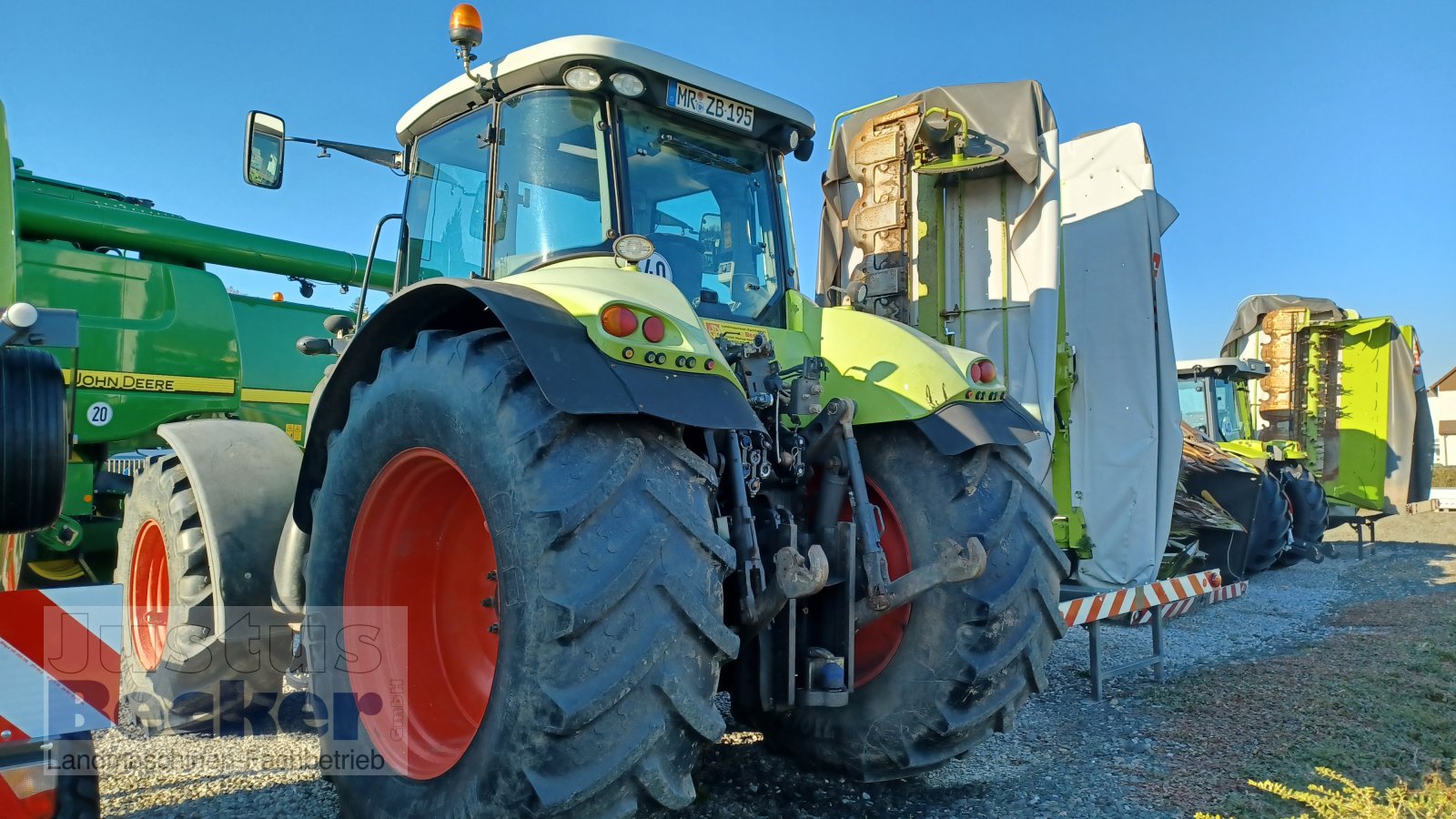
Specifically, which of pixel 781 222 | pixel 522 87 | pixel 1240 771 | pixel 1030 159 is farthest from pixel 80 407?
pixel 1240 771

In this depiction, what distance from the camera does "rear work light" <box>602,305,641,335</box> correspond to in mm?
2205

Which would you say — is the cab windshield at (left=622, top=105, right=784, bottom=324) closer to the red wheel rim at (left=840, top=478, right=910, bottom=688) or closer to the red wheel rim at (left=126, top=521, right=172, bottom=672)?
the red wheel rim at (left=840, top=478, right=910, bottom=688)

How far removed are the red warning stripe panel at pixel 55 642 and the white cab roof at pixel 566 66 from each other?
2020mm

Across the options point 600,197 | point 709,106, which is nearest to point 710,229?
point 709,106

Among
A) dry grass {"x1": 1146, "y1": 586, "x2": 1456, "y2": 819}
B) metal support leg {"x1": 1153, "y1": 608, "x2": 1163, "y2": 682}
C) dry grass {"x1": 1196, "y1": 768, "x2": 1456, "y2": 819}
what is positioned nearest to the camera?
dry grass {"x1": 1196, "y1": 768, "x2": 1456, "y2": 819}

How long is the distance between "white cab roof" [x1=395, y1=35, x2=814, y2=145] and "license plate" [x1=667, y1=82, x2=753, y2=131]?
→ 0.08 ft

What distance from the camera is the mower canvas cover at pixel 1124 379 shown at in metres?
5.54

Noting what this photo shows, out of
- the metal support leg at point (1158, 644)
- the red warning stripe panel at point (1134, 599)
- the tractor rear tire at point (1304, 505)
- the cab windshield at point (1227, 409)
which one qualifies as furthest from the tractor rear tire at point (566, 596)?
the cab windshield at point (1227, 409)

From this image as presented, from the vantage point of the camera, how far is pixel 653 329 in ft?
7.41

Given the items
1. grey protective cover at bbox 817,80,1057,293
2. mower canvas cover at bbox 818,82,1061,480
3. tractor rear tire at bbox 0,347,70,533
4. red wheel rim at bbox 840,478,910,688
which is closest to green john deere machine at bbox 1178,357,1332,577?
mower canvas cover at bbox 818,82,1061,480

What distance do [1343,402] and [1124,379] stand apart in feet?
30.7

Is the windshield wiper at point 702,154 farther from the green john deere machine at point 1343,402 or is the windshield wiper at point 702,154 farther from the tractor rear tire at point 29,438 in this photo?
the green john deere machine at point 1343,402

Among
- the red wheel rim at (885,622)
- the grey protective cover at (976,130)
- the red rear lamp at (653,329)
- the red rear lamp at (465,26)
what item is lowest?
the red wheel rim at (885,622)

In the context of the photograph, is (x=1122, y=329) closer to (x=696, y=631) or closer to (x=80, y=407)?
(x=696, y=631)
